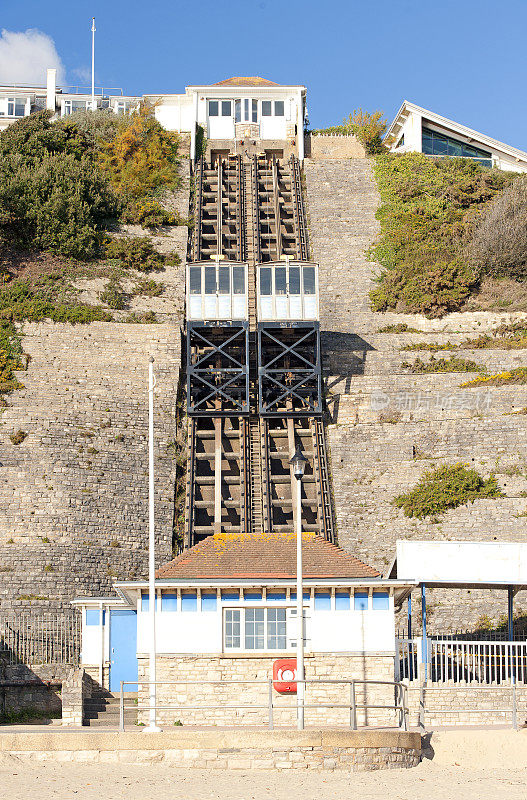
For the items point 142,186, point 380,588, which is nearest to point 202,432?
point 380,588

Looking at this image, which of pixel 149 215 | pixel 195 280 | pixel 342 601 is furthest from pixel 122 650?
pixel 149 215

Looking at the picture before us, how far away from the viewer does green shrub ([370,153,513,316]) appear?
4922cm

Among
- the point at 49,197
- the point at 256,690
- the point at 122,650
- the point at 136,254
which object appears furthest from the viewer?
the point at 49,197

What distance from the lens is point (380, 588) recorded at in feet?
79.1

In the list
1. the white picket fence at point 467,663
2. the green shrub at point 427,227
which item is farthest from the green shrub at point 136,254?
the white picket fence at point 467,663

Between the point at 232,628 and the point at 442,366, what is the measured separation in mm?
22429

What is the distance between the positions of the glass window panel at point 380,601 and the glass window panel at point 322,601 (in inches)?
38.1

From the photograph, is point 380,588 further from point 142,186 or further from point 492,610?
point 142,186

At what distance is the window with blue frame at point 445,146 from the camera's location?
2557 inches

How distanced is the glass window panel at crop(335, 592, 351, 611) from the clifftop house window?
1.17 m

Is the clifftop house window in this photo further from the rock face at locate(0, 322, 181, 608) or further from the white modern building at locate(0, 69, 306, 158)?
the white modern building at locate(0, 69, 306, 158)

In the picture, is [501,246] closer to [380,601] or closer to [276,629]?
[380,601]

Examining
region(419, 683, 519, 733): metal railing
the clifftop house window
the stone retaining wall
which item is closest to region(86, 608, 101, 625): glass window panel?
the clifftop house window

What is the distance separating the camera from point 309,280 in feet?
141
